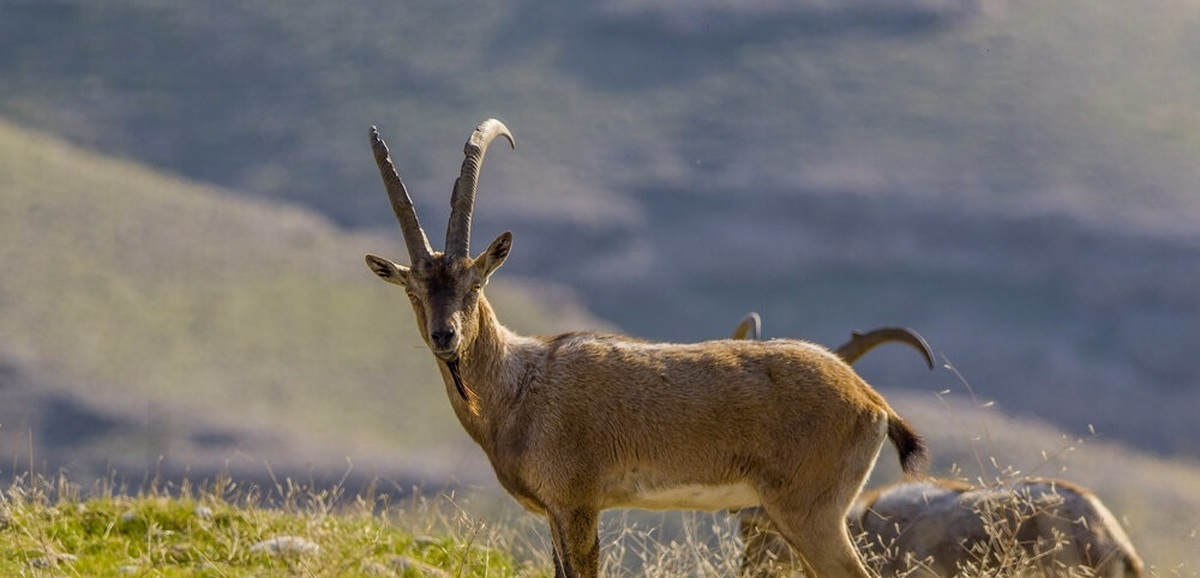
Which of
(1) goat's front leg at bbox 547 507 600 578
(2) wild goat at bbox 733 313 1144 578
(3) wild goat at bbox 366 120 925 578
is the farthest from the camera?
(2) wild goat at bbox 733 313 1144 578

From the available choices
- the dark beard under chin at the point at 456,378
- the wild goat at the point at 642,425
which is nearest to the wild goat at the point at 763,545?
the wild goat at the point at 642,425

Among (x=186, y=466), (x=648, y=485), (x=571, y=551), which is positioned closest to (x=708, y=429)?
(x=648, y=485)

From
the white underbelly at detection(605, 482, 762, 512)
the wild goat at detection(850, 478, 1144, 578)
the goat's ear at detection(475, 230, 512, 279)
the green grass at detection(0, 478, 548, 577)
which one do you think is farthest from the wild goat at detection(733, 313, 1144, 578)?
the goat's ear at detection(475, 230, 512, 279)

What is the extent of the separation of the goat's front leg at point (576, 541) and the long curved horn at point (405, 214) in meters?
1.71

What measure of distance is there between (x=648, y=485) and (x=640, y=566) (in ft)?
4.00

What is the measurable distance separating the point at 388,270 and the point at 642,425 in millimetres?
1787

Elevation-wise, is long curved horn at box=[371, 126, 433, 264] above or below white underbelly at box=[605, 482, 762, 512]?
above

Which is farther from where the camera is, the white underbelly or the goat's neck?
the goat's neck

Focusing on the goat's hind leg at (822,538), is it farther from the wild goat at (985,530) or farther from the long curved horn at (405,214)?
the long curved horn at (405,214)

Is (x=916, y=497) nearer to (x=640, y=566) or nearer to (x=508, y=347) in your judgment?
(x=640, y=566)

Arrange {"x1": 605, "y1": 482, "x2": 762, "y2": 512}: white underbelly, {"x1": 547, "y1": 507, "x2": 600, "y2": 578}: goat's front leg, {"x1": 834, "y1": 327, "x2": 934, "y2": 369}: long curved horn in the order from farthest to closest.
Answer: {"x1": 834, "y1": 327, "x2": 934, "y2": 369}: long curved horn, {"x1": 605, "y1": 482, "x2": 762, "y2": 512}: white underbelly, {"x1": 547, "y1": 507, "x2": 600, "y2": 578}: goat's front leg

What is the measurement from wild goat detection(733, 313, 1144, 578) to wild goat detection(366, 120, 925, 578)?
1.33 m

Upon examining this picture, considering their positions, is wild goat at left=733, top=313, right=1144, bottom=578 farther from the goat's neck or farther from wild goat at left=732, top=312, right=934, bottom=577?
the goat's neck

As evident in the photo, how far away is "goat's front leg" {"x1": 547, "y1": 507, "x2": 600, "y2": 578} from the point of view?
9.45 m
